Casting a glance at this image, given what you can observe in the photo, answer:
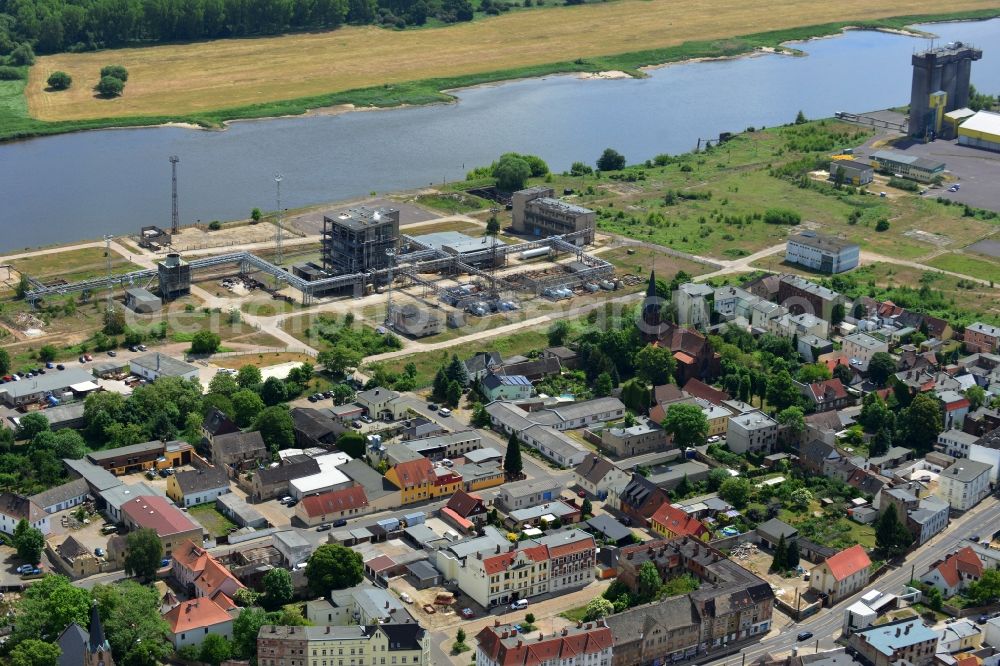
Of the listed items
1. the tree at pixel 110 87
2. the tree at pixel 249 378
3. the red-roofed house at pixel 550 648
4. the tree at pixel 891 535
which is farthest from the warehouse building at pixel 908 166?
the red-roofed house at pixel 550 648

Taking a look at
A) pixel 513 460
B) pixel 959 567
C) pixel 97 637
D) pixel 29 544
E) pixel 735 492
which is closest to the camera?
pixel 97 637

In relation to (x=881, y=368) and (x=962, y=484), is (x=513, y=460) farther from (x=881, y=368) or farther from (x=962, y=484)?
(x=881, y=368)

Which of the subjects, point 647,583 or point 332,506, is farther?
point 332,506

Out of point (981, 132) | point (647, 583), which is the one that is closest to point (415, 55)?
point (981, 132)

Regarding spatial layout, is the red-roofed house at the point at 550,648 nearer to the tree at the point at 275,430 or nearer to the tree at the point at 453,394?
the tree at the point at 275,430

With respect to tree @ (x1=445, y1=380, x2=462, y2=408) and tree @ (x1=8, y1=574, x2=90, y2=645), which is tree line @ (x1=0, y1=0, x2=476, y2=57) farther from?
tree @ (x1=8, y1=574, x2=90, y2=645)

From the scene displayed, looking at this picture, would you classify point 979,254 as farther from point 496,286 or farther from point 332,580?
point 332,580
